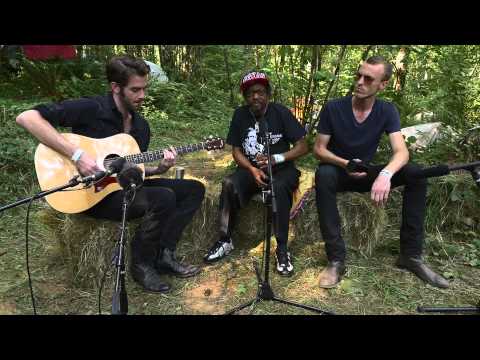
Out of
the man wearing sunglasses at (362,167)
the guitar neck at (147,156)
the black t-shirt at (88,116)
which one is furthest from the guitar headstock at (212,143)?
the man wearing sunglasses at (362,167)

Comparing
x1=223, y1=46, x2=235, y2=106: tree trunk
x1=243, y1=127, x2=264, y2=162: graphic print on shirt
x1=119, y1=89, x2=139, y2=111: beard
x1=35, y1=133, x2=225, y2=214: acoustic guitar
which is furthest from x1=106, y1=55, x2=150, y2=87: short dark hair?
x1=223, y1=46, x2=235, y2=106: tree trunk

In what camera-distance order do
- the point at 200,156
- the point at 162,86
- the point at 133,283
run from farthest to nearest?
the point at 162,86
the point at 200,156
the point at 133,283

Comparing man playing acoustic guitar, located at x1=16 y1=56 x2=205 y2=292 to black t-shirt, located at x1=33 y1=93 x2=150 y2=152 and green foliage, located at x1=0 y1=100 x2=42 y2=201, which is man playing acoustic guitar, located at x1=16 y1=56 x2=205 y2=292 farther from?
green foliage, located at x1=0 y1=100 x2=42 y2=201

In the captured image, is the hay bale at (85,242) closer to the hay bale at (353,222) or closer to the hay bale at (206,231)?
the hay bale at (206,231)

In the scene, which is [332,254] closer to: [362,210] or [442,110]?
[362,210]

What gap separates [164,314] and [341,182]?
71.8 inches

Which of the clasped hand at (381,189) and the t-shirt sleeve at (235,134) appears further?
the t-shirt sleeve at (235,134)

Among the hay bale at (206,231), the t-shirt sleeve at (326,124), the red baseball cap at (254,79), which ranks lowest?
the hay bale at (206,231)

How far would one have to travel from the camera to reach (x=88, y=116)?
3299mm

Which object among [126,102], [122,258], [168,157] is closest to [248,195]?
[168,157]

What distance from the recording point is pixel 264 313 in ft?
10.3

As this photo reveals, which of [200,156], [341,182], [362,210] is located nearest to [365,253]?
[362,210]

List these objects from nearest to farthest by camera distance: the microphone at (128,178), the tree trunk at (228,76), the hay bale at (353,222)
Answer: the microphone at (128,178) < the hay bale at (353,222) < the tree trunk at (228,76)

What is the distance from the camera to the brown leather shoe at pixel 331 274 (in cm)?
346
